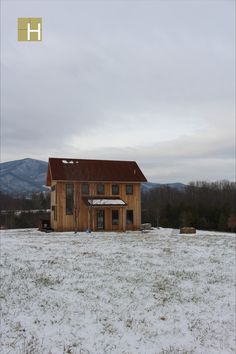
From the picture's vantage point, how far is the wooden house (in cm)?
3623

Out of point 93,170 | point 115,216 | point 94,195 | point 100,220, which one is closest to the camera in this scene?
point 100,220

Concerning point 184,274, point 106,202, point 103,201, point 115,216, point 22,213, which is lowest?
point 184,274

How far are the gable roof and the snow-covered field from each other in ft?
58.6

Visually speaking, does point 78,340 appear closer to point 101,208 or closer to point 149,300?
point 149,300

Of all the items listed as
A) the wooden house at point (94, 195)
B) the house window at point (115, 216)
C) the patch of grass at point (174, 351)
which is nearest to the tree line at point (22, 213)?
the wooden house at point (94, 195)

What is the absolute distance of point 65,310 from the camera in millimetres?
11016

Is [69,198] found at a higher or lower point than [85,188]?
lower

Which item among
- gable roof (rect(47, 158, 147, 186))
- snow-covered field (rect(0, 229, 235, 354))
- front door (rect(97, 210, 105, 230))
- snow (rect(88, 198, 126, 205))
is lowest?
snow-covered field (rect(0, 229, 235, 354))

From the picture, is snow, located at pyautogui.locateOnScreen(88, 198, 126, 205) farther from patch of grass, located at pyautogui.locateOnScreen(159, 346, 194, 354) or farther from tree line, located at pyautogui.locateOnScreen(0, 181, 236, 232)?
patch of grass, located at pyautogui.locateOnScreen(159, 346, 194, 354)

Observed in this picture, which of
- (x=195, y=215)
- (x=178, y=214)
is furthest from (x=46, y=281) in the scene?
(x=178, y=214)

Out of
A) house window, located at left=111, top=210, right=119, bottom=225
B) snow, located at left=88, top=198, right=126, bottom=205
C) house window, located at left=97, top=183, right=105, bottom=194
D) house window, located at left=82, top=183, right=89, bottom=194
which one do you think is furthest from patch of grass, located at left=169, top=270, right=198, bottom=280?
house window, located at left=97, top=183, right=105, bottom=194

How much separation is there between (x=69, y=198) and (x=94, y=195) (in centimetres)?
263

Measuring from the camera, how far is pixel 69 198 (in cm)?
3672

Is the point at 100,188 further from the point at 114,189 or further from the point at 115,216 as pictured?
the point at 115,216
